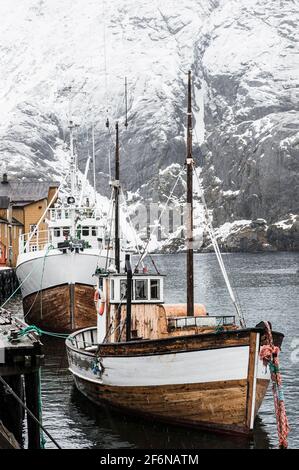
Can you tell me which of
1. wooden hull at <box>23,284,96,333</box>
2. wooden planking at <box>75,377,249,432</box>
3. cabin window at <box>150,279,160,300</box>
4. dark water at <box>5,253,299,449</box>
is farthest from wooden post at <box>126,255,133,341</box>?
wooden hull at <box>23,284,96,333</box>

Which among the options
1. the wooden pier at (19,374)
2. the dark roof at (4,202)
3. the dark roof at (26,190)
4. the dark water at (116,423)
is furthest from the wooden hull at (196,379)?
the dark roof at (26,190)

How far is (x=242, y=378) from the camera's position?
2472cm

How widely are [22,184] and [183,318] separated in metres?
82.8

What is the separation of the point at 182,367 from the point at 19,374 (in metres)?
6.33

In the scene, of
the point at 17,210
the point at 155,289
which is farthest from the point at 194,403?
the point at 17,210

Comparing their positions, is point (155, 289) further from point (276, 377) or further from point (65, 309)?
point (65, 309)

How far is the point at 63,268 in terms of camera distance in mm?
49719

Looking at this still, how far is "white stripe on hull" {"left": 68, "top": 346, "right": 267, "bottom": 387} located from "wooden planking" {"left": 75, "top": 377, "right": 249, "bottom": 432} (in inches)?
9.0

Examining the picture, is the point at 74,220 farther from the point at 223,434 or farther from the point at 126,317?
the point at 223,434

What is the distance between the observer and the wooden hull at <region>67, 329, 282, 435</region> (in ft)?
81.0

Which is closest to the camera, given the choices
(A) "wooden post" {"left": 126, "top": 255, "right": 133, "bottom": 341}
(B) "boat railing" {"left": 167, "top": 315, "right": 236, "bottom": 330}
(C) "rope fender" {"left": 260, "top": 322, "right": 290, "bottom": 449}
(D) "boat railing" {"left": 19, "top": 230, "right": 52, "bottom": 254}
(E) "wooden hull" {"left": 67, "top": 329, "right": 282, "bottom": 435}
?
(E) "wooden hull" {"left": 67, "top": 329, "right": 282, "bottom": 435}

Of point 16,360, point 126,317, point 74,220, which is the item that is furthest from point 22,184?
point 16,360

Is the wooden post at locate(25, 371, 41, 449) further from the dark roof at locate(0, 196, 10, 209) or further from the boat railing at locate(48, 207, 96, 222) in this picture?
the dark roof at locate(0, 196, 10, 209)
